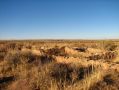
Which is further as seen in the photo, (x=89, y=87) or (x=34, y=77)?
(x=34, y=77)

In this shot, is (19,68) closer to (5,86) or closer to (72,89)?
(5,86)

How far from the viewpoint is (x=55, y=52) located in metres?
20.2

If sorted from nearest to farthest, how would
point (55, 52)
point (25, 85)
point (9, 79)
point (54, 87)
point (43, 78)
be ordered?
1. point (54, 87)
2. point (25, 85)
3. point (43, 78)
4. point (9, 79)
5. point (55, 52)

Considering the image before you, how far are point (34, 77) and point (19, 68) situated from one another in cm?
230

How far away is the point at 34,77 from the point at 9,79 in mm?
1144

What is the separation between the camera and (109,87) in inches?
275

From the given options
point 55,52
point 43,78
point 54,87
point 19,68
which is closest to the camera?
point 54,87

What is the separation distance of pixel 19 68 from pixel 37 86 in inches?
119

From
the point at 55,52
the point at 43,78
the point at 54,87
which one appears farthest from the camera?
the point at 55,52

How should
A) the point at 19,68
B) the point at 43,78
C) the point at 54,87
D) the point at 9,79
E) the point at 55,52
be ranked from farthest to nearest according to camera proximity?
the point at 55,52 → the point at 19,68 → the point at 9,79 → the point at 43,78 → the point at 54,87

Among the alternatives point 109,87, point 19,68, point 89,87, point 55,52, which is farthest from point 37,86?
point 55,52

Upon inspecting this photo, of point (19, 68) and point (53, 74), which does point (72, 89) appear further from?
point (19, 68)

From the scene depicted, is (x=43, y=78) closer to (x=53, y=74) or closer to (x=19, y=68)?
(x=53, y=74)

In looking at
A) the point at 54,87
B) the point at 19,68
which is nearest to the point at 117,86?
the point at 54,87
